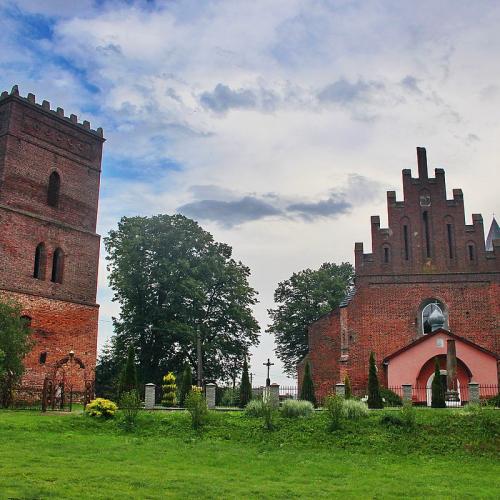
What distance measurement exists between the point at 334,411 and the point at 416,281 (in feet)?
50.2

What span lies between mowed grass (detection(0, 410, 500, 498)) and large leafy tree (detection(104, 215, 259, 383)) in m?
18.1

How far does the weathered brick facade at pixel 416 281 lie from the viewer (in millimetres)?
31641

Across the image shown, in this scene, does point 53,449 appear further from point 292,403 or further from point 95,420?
point 292,403

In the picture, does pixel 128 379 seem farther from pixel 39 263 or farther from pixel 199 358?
pixel 199 358

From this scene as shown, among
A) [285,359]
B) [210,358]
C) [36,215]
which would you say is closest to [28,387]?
[36,215]

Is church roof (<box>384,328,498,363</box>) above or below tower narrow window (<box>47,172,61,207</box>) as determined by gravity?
below

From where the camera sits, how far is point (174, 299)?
128 ft

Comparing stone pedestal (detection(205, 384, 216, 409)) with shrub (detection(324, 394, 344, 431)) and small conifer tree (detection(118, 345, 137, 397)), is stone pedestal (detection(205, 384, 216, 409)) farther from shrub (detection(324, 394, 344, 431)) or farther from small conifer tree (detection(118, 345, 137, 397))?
shrub (detection(324, 394, 344, 431))

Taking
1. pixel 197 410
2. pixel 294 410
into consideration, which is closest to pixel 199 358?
pixel 294 410

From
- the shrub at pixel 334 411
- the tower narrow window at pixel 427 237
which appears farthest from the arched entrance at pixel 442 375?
the shrub at pixel 334 411

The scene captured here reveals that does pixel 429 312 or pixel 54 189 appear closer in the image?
pixel 429 312

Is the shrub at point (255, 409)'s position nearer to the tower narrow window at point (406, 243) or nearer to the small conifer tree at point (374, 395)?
the small conifer tree at point (374, 395)

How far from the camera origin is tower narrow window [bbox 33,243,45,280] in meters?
31.7

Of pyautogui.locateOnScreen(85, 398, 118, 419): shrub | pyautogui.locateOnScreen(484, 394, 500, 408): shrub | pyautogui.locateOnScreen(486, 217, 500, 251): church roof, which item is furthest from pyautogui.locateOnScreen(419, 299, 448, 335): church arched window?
pyautogui.locateOnScreen(486, 217, 500, 251): church roof
